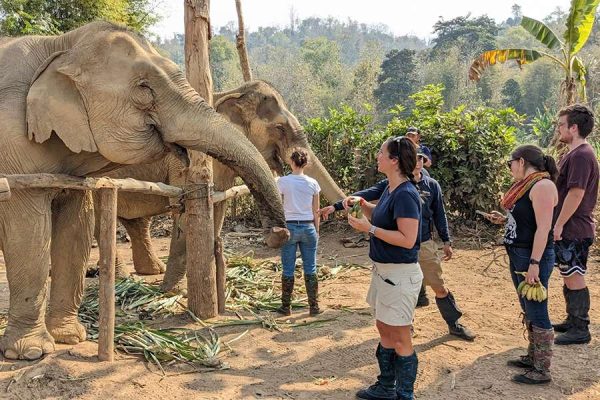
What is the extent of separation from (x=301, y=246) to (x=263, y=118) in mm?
2173

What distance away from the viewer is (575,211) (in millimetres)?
4961

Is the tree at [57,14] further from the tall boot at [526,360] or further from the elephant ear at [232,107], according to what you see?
the tall boot at [526,360]

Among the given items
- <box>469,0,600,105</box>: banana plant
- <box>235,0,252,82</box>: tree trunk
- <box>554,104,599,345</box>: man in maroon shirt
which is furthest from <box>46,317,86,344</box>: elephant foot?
<box>469,0,600,105</box>: banana plant

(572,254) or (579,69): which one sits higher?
(579,69)

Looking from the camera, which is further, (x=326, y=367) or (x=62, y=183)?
(x=326, y=367)

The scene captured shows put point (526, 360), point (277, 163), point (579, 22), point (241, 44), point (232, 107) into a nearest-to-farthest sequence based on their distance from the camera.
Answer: point (526, 360) < point (232, 107) < point (277, 163) < point (241, 44) < point (579, 22)

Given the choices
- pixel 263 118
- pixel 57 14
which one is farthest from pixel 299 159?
pixel 57 14

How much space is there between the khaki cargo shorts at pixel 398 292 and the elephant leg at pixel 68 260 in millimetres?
2575

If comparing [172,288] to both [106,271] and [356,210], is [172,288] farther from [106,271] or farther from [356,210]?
[356,210]

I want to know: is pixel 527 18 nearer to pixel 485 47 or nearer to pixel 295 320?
pixel 295 320

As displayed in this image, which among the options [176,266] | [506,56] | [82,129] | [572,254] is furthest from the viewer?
[506,56]

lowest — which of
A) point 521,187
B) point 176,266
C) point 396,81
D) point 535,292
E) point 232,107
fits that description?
point 176,266

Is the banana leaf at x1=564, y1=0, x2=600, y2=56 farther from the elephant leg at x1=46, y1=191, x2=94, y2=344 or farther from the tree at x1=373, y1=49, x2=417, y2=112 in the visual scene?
the tree at x1=373, y1=49, x2=417, y2=112

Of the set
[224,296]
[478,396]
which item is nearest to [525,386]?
[478,396]
